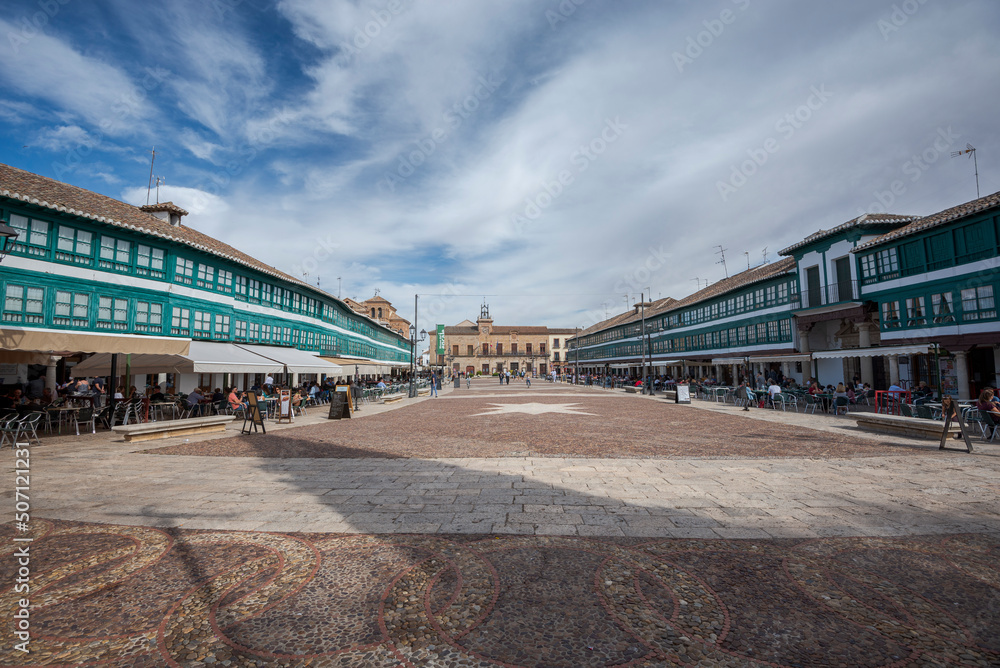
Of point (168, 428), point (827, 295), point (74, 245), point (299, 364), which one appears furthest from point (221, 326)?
point (827, 295)

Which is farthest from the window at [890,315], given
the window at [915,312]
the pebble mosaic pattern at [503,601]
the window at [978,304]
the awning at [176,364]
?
the awning at [176,364]

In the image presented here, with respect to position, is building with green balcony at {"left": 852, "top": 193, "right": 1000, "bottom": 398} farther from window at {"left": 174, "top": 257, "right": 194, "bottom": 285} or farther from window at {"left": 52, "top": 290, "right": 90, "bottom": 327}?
window at {"left": 52, "top": 290, "right": 90, "bottom": 327}

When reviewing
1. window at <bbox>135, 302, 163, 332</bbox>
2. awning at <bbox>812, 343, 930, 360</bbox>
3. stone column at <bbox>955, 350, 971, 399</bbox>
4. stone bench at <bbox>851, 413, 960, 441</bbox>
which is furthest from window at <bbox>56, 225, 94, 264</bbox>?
stone column at <bbox>955, 350, 971, 399</bbox>

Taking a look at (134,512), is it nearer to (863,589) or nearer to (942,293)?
(863,589)

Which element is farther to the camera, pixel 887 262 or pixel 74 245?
pixel 887 262

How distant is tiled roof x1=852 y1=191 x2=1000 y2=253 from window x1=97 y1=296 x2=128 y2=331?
3017 cm

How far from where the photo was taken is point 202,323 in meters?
19.3

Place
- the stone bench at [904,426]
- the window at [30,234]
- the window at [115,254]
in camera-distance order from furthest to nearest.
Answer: the window at [115,254] < the window at [30,234] < the stone bench at [904,426]

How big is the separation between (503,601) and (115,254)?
63.0 ft

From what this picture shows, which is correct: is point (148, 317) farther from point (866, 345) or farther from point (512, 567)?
point (866, 345)

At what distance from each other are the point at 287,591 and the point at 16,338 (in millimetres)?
11717

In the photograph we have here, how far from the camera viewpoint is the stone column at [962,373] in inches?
666

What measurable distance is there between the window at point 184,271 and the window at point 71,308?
3.35 m

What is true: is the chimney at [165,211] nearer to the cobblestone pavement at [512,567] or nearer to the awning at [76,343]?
the awning at [76,343]
